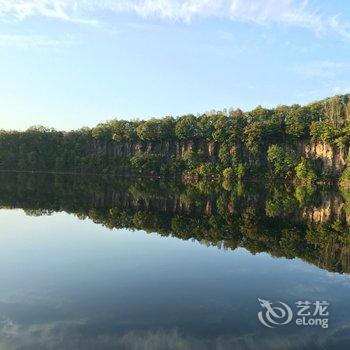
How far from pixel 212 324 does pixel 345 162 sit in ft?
290

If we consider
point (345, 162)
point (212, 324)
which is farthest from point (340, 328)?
point (345, 162)

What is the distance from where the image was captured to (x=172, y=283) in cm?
1659

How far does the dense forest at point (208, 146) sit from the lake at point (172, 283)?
218ft

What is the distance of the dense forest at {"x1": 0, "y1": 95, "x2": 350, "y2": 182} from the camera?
96.2 m

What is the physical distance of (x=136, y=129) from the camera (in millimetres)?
117062

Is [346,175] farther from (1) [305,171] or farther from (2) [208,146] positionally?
(2) [208,146]

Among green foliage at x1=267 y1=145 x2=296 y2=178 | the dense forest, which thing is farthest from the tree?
green foliage at x1=267 y1=145 x2=296 y2=178

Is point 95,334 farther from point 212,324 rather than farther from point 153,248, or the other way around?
point 153,248

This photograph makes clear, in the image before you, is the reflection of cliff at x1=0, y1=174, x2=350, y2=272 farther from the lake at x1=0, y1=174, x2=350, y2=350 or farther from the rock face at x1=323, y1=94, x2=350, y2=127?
the rock face at x1=323, y1=94, x2=350, y2=127

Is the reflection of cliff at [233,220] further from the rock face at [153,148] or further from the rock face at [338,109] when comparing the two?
the rock face at [153,148]

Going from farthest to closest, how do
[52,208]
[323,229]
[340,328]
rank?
[52,208], [323,229], [340,328]

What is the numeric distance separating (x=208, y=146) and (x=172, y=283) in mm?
96210

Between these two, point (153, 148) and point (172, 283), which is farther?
point (153, 148)

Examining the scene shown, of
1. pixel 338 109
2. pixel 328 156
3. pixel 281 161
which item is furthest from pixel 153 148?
pixel 338 109
